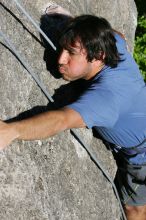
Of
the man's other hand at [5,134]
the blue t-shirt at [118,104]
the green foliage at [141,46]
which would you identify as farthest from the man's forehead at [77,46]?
the green foliage at [141,46]

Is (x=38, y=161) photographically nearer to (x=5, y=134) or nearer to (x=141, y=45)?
(x=5, y=134)

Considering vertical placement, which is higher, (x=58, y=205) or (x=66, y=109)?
(x=66, y=109)

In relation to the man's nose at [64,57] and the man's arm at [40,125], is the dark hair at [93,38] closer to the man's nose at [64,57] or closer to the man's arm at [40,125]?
the man's nose at [64,57]

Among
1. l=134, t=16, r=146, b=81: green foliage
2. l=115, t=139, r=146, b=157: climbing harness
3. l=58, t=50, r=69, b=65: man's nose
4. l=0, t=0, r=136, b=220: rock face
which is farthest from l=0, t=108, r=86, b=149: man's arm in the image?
l=134, t=16, r=146, b=81: green foliage

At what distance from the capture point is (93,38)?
292 centimetres

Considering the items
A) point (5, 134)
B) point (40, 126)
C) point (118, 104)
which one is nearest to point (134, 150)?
point (118, 104)

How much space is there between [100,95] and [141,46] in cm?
333

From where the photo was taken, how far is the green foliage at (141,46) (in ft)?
18.6

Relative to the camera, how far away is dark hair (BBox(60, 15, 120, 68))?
289 cm

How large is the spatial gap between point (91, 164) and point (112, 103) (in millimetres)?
586

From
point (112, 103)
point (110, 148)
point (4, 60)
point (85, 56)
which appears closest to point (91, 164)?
point (110, 148)

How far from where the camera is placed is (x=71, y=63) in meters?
2.92

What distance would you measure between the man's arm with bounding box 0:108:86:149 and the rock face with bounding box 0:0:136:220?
17 cm

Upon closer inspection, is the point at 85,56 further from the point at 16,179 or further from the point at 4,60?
the point at 16,179
